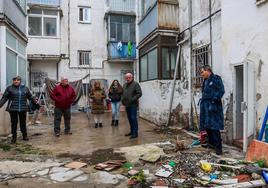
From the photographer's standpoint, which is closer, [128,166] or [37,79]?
[128,166]

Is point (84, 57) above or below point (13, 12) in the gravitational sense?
below

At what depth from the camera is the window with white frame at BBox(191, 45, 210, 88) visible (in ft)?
29.9

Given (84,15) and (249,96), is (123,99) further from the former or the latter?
(84,15)

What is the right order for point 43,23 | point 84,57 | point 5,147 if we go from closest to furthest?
point 5,147 → point 43,23 → point 84,57

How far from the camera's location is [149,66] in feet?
42.7

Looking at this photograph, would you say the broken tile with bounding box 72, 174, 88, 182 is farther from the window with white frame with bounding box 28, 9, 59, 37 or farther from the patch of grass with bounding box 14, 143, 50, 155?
the window with white frame with bounding box 28, 9, 59, 37

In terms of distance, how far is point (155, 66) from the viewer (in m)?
11.9

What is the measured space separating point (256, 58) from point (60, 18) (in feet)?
55.1

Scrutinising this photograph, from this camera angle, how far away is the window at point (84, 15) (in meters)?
21.1

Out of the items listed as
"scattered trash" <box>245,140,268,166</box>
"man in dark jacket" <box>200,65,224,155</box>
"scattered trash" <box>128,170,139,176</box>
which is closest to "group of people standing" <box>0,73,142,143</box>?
"man in dark jacket" <box>200,65,224,155</box>

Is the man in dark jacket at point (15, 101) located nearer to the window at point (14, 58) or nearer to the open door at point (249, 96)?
the window at point (14, 58)

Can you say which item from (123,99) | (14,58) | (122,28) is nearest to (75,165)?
(123,99)

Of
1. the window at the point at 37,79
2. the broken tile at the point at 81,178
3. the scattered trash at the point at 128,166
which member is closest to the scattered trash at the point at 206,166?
the scattered trash at the point at 128,166

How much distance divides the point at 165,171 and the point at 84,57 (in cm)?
1700
